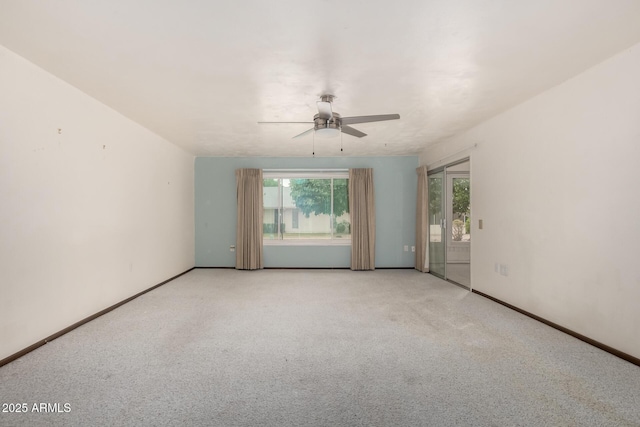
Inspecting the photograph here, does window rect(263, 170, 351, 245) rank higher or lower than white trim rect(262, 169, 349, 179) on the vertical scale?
lower

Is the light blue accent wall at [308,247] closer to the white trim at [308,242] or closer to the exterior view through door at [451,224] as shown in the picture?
the white trim at [308,242]

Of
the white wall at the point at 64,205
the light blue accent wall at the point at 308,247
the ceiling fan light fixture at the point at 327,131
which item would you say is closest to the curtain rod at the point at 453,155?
the light blue accent wall at the point at 308,247

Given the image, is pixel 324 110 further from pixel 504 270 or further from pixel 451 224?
pixel 451 224

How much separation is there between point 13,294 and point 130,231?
1.78 metres

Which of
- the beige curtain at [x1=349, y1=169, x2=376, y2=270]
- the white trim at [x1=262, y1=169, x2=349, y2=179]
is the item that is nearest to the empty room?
the beige curtain at [x1=349, y1=169, x2=376, y2=270]

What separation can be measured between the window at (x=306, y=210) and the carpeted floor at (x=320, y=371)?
118 inches

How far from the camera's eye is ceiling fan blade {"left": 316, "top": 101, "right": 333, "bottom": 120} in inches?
113

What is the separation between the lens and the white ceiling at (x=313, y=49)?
6.29 ft

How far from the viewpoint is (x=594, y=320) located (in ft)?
8.86

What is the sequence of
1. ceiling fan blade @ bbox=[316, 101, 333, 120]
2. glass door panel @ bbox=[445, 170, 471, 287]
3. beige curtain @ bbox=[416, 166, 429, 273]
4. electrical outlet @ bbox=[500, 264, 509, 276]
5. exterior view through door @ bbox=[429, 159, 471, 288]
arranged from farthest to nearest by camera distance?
glass door panel @ bbox=[445, 170, 471, 287] → beige curtain @ bbox=[416, 166, 429, 273] → exterior view through door @ bbox=[429, 159, 471, 288] → electrical outlet @ bbox=[500, 264, 509, 276] → ceiling fan blade @ bbox=[316, 101, 333, 120]

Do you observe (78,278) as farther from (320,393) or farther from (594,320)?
(594,320)

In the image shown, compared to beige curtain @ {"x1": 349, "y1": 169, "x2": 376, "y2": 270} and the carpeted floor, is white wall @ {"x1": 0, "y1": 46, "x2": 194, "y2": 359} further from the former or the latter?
beige curtain @ {"x1": 349, "y1": 169, "x2": 376, "y2": 270}

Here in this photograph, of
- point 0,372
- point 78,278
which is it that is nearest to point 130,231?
point 78,278

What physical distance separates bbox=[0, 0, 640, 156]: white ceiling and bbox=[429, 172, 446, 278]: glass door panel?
2187mm
